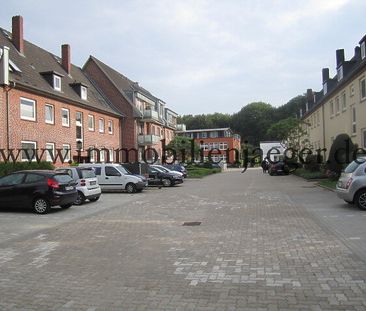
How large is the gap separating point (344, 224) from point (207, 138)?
90.7 meters

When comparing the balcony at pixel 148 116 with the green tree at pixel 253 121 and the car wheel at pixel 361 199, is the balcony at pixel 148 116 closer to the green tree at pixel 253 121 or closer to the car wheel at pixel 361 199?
the car wheel at pixel 361 199

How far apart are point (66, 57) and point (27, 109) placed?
488 inches

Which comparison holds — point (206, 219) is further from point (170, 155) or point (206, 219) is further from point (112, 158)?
point (170, 155)

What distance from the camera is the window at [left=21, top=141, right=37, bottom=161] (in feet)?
86.9

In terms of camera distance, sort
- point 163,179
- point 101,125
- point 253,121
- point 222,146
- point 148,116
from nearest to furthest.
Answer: point 163,179 < point 101,125 < point 148,116 < point 222,146 < point 253,121

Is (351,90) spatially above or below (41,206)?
above

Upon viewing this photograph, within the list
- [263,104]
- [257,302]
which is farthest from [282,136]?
[263,104]

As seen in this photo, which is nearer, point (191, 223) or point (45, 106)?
point (191, 223)

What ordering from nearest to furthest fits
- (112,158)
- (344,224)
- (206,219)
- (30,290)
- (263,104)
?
1. (30,290)
2. (344,224)
3. (206,219)
4. (112,158)
5. (263,104)

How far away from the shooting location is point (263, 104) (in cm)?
12056

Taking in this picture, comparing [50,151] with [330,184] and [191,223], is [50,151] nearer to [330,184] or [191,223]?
[330,184]

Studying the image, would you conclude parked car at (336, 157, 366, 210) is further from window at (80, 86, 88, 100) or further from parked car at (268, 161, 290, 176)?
parked car at (268, 161, 290, 176)

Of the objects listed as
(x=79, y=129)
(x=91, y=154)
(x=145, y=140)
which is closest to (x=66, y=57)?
(x=79, y=129)

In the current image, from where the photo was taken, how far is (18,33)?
30781mm
